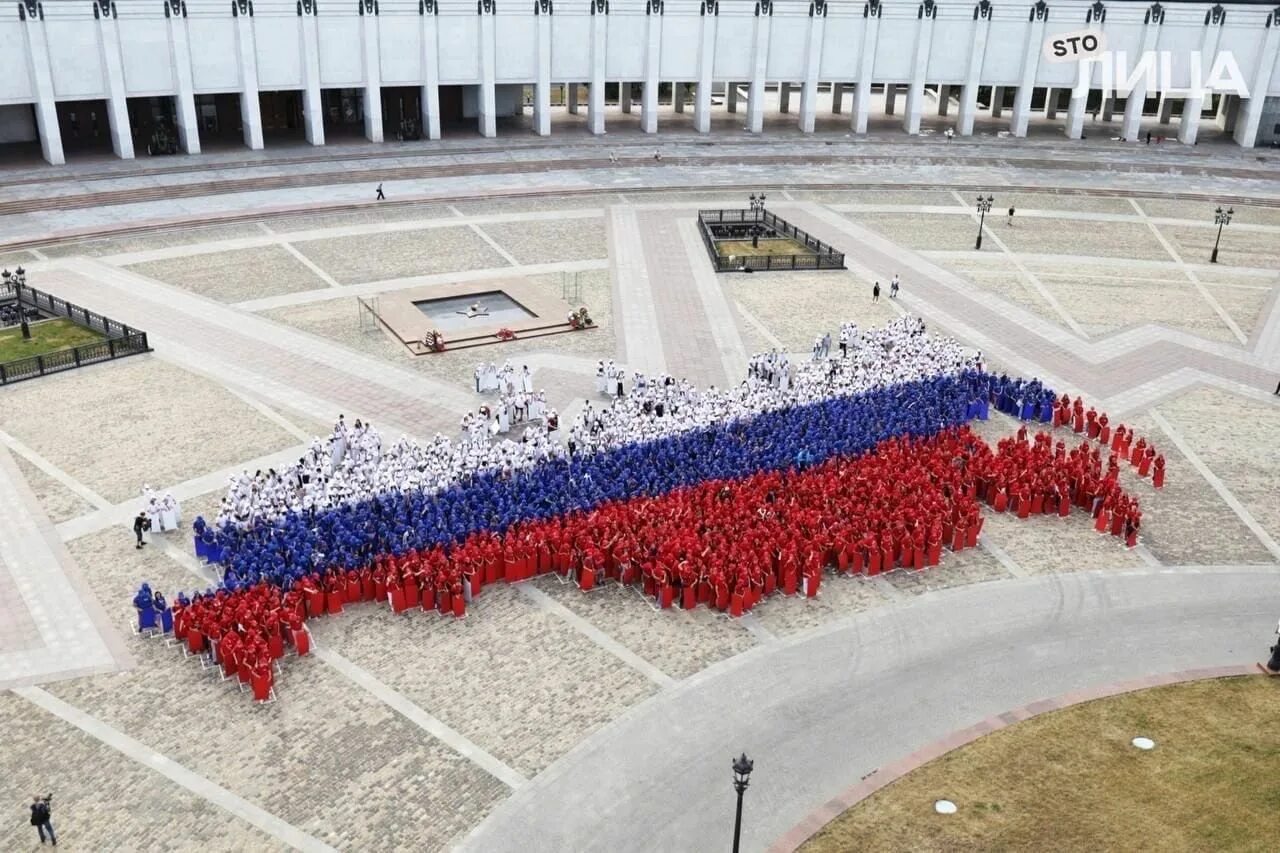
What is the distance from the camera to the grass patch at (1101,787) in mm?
17500

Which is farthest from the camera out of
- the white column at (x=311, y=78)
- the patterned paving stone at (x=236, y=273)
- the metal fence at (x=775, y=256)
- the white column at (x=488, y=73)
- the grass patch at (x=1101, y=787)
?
the white column at (x=488, y=73)

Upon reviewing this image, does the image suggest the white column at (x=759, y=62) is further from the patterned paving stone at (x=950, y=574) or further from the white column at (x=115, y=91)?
the patterned paving stone at (x=950, y=574)

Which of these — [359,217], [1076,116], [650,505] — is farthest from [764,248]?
[1076,116]

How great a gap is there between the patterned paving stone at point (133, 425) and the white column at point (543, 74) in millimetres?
33572

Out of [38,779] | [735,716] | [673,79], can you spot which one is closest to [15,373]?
[38,779]

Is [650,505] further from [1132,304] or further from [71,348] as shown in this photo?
[1132,304]

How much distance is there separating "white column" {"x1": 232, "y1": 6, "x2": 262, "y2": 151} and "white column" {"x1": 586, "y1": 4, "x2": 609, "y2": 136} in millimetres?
17350

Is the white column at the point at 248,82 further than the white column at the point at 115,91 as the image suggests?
Yes

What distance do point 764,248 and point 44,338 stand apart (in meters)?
26.2

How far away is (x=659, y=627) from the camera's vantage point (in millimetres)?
22719

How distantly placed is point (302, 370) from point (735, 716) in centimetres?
1923

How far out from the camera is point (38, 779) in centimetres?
1830

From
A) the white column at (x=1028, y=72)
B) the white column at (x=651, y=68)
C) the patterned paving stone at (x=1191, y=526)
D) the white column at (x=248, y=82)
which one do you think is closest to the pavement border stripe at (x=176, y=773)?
the patterned paving stone at (x=1191, y=526)

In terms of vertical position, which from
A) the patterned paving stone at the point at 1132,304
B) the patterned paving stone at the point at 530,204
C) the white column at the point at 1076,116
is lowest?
the patterned paving stone at the point at 1132,304
